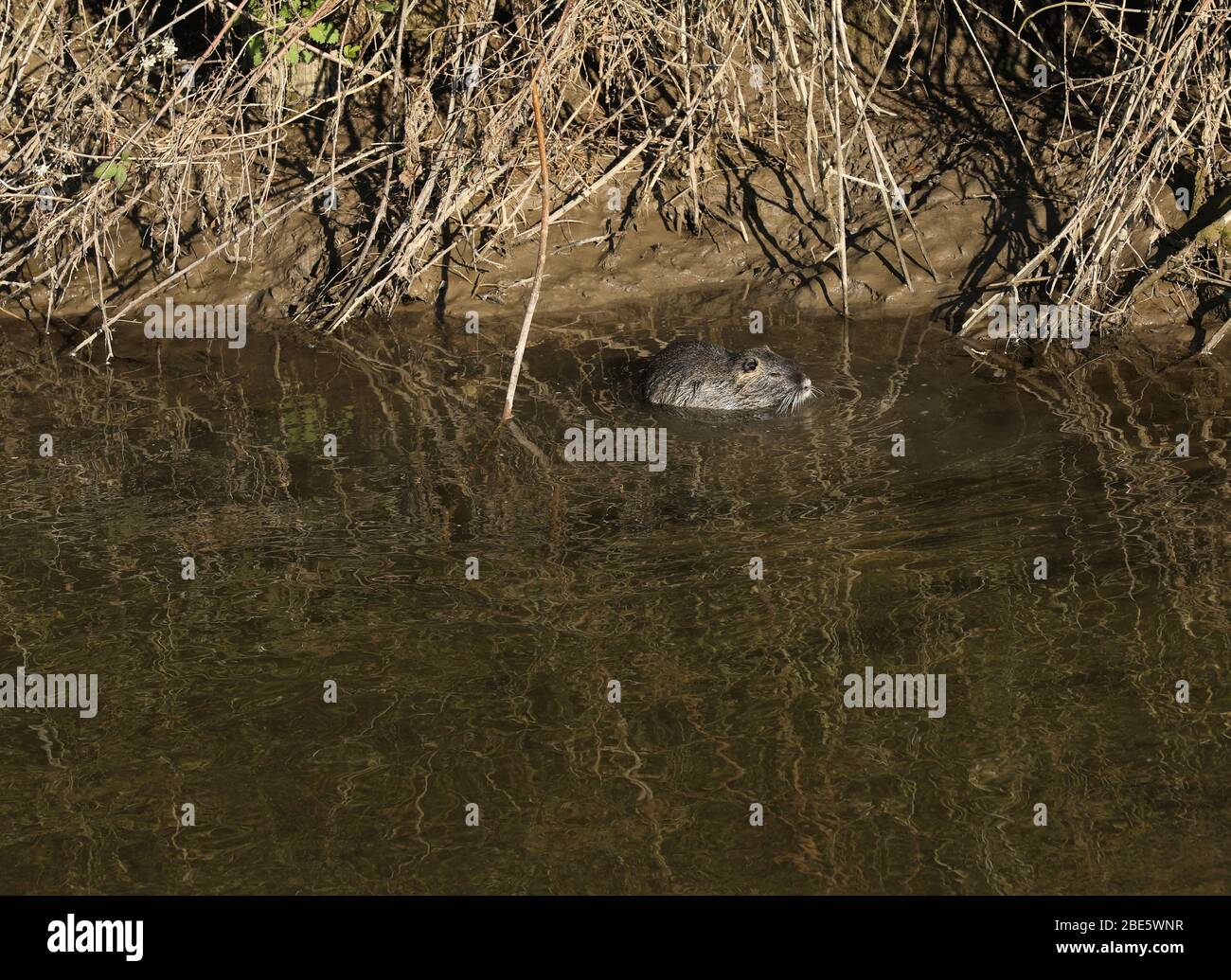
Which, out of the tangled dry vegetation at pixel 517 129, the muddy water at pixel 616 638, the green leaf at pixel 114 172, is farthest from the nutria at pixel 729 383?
the green leaf at pixel 114 172

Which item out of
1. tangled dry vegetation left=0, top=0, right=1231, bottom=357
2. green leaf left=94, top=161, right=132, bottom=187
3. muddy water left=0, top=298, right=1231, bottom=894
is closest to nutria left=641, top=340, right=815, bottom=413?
muddy water left=0, top=298, right=1231, bottom=894

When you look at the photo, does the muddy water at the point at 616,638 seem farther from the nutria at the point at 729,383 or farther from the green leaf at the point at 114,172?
the green leaf at the point at 114,172

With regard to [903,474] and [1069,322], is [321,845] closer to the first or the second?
[903,474]

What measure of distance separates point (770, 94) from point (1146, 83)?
9.05 feet

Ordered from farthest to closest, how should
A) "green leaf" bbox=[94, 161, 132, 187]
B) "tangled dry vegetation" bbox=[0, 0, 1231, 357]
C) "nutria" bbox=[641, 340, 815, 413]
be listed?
1. "green leaf" bbox=[94, 161, 132, 187]
2. "tangled dry vegetation" bbox=[0, 0, 1231, 357]
3. "nutria" bbox=[641, 340, 815, 413]

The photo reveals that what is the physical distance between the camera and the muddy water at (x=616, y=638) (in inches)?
210

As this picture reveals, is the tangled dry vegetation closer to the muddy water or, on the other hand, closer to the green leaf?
the green leaf

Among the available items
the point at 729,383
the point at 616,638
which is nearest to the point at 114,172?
the point at 729,383

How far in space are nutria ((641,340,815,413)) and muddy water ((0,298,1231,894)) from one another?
0.18m

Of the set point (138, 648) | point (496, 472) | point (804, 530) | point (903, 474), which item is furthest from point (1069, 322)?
point (138, 648)

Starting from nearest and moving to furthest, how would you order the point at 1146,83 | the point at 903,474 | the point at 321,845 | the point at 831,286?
the point at 321,845, the point at 903,474, the point at 1146,83, the point at 831,286

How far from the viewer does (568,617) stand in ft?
21.9

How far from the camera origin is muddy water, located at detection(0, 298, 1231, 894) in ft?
17.5

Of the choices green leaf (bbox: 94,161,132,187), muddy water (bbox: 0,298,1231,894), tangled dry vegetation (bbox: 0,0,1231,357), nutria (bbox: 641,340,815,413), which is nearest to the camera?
muddy water (bbox: 0,298,1231,894)
